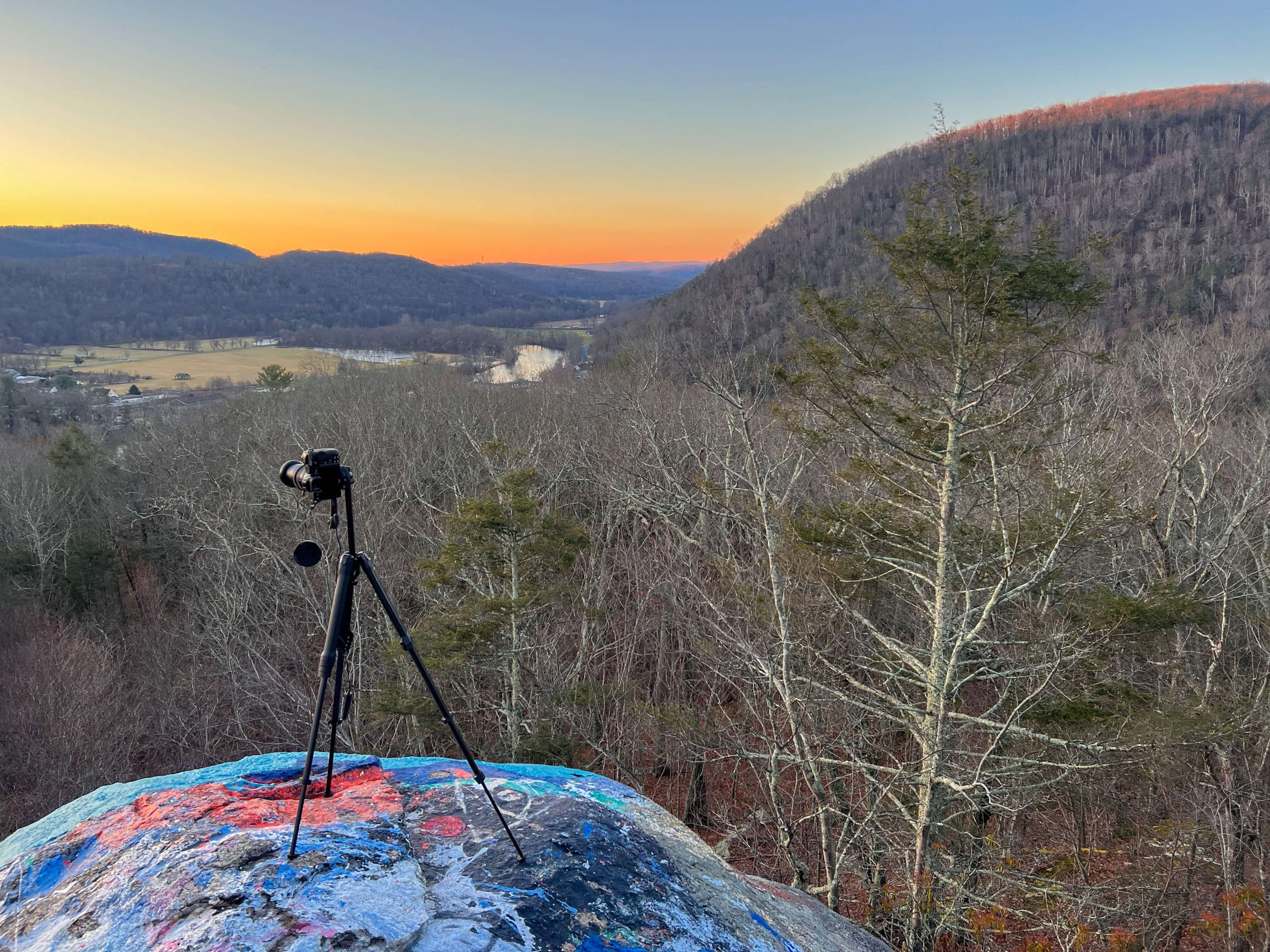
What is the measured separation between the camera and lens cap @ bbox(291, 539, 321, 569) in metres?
3.03

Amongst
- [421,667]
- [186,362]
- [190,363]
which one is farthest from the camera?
[186,362]

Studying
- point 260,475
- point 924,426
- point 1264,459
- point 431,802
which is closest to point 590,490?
point 260,475

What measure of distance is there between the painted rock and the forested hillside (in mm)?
103226

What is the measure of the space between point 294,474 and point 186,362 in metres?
83.1

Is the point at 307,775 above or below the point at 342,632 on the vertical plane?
below

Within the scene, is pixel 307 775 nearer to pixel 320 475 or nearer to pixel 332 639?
pixel 332 639

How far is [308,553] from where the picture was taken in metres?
3.12

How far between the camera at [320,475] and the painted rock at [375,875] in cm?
171

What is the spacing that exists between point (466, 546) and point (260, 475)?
12772mm

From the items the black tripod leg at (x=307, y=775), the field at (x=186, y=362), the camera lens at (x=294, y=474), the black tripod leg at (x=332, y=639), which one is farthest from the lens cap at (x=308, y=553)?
the field at (x=186, y=362)

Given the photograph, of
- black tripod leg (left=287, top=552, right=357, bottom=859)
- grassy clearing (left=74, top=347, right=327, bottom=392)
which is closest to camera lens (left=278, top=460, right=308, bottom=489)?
black tripod leg (left=287, top=552, right=357, bottom=859)

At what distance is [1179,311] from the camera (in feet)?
125

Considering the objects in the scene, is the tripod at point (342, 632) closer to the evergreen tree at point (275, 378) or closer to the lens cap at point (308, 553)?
the lens cap at point (308, 553)

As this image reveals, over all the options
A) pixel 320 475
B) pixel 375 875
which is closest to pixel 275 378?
pixel 320 475
